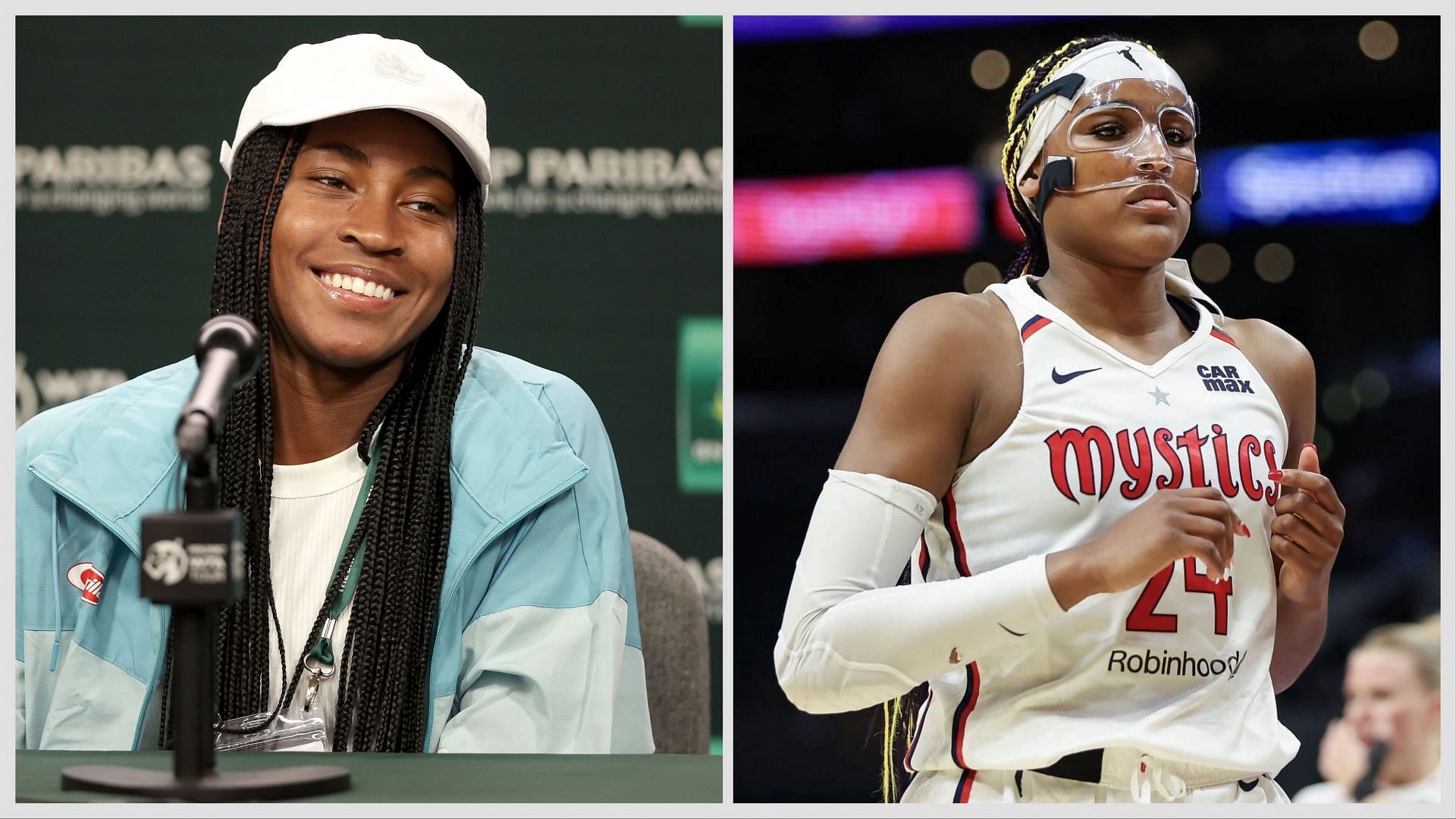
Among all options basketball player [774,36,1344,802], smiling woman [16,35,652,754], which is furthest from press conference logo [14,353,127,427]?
basketball player [774,36,1344,802]

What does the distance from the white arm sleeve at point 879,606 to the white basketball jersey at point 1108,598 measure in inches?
2.4

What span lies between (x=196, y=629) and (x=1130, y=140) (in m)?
1.22

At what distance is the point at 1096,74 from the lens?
2.02 metres

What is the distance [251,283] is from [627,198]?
1.06m

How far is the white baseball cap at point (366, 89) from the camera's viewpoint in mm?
2256

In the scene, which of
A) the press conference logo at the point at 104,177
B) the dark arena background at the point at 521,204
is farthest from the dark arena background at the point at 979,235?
the press conference logo at the point at 104,177

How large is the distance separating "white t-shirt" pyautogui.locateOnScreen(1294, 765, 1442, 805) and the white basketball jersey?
57 cm

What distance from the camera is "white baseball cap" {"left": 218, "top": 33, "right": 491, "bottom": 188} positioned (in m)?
2.26

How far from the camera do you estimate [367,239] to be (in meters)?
2.31

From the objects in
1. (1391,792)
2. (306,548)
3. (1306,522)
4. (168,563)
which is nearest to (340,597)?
(306,548)

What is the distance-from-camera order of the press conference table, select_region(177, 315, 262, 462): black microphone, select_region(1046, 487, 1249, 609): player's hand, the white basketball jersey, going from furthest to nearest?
the white basketball jersey, select_region(1046, 487, 1249, 609): player's hand, the press conference table, select_region(177, 315, 262, 462): black microphone

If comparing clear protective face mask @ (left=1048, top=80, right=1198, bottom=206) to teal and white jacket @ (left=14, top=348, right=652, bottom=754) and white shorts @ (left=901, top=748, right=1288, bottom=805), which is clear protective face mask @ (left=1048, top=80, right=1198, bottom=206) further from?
teal and white jacket @ (left=14, top=348, right=652, bottom=754)

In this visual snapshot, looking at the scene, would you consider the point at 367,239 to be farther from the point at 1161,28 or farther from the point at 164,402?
the point at 1161,28

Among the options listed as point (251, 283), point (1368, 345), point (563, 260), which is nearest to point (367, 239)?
point (251, 283)
